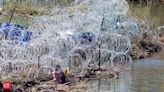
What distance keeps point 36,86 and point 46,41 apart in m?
1.29

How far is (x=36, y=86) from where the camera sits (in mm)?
10398

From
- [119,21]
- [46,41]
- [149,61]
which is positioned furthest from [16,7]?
[46,41]

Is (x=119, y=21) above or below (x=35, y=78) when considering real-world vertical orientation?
above

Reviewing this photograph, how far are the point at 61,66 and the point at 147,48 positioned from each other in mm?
5110

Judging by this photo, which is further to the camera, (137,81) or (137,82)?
(137,81)

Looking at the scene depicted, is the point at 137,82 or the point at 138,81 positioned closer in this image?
the point at 137,82

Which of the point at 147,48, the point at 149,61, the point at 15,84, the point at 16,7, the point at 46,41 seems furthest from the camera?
the point at 16,7

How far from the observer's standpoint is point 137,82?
11.7 meters

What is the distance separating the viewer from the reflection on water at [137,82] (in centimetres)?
1102

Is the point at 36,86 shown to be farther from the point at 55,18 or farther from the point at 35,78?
the point at 55,18

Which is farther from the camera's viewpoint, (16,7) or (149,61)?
(16,7)

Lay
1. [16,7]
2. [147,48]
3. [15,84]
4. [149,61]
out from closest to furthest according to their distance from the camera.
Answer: [15,84] < [149,61] < [147,48] < [16,7]

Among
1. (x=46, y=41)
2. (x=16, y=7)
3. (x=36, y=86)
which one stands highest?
(x=16, y=7)

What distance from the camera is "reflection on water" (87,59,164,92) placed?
11.0 m
